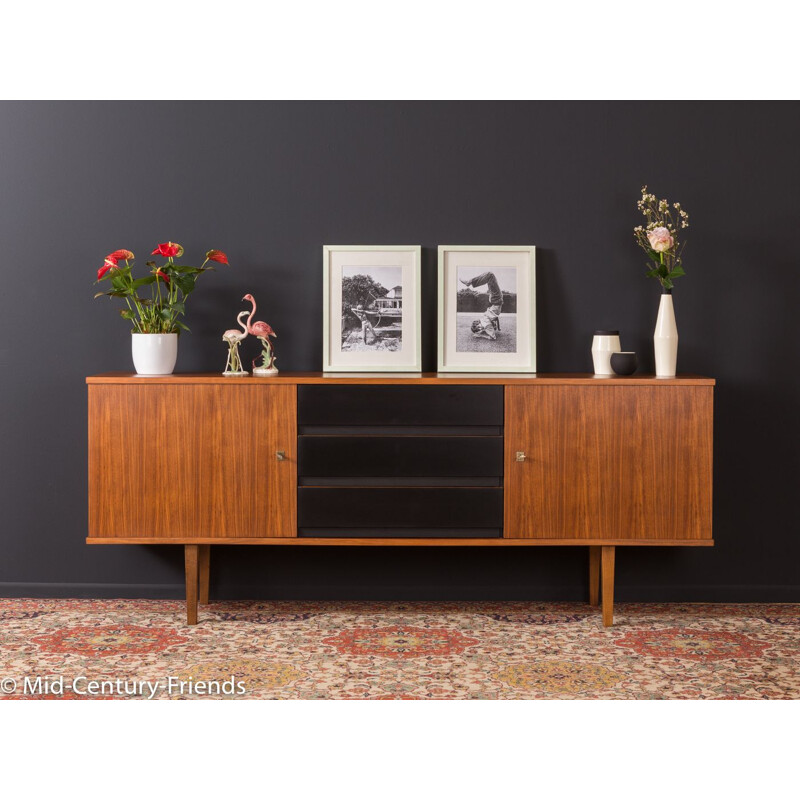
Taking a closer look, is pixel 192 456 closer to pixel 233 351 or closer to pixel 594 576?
pixel 233 351

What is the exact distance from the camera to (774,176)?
4180 mm

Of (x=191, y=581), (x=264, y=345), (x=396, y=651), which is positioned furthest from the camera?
(x=264, y=345)

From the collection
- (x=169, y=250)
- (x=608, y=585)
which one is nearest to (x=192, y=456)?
(x=169, y=250)

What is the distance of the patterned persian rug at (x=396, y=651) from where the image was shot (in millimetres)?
3297

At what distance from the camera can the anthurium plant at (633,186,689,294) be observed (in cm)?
397

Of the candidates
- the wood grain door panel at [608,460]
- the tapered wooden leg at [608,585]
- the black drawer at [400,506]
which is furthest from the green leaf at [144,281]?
the tapered wooden leg at [608,585]

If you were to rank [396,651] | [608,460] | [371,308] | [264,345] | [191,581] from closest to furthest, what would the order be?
[396,651]
[608,460]
[191,581]
[264,345]
[371,308]

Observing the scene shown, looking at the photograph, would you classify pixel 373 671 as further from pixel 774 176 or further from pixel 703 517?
pixel 774 176

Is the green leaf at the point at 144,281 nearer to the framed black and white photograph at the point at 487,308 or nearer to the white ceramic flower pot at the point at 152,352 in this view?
the white ceramic flower pot at the point at 152,352

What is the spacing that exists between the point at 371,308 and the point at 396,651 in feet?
4.78

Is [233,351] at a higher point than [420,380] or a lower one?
higher

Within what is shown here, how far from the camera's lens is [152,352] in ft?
12.9

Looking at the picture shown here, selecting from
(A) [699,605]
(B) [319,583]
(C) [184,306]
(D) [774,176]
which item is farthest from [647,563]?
(C) [184,306]

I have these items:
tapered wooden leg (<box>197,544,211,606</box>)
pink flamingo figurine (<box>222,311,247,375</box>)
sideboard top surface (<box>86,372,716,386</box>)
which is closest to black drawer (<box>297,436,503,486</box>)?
sideboard top surface (<box>86,372,716,386</box>)
